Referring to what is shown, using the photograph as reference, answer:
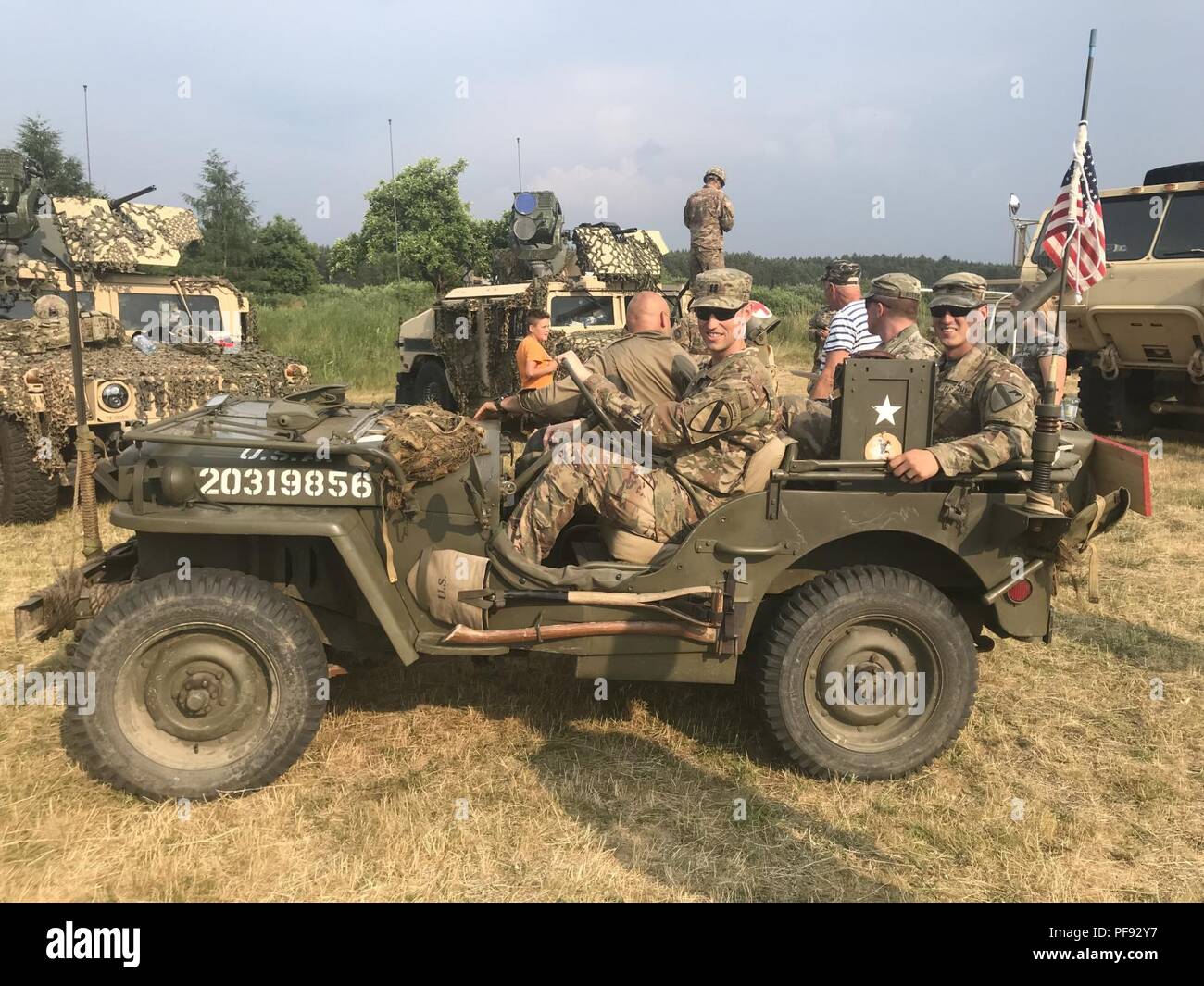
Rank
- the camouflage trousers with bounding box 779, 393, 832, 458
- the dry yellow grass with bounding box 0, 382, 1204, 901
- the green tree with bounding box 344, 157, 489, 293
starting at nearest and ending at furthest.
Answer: the dry yellow grass with bounding box 0, 382, 1204, 901
the camouflage trousers with bounding box 779, 393, 832, 458
the green tree with bounding box 344, 157, 489, 293

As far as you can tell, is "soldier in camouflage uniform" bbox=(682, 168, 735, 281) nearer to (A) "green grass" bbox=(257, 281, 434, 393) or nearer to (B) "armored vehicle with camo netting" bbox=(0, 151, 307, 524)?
(B) "armored vehicle with camo netting" bbox=(0, 151, 307, 524)

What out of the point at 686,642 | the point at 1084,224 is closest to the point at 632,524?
the point at 686,642

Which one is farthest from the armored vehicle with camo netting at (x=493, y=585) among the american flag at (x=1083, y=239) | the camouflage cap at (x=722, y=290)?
the american flag at (x=1083, y=239)

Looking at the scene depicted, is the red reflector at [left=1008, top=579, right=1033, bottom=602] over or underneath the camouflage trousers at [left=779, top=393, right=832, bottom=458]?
underneath

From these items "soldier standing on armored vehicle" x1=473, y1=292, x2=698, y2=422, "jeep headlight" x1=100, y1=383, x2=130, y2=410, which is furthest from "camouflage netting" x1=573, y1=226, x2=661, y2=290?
"soldier standing on armored vehicle" x1=473, y1=292, x2=698, y2=422

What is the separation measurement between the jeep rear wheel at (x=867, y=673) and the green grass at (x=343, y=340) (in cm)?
1307

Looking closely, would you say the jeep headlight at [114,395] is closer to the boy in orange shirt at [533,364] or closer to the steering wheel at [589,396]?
the boy in orange shirt at [533,364]

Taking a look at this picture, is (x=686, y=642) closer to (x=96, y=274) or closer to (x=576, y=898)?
(x=576, y=898)

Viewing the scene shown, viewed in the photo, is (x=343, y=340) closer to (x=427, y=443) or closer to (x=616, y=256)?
(x=616, y=256)

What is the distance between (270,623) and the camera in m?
3.19

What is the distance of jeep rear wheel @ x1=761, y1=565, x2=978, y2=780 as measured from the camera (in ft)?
11.2

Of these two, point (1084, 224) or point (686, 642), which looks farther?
point (1084, 224)

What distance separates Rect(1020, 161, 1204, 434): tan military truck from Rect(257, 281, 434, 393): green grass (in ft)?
35.3

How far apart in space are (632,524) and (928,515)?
105cm
